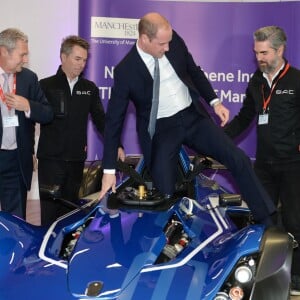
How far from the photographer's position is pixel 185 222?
3143 millimetres

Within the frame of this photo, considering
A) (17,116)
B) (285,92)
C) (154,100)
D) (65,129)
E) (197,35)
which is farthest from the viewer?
(197,35)

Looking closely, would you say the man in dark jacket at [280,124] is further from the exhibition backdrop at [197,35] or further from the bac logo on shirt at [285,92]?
the exhibition backdrop at [197,35]

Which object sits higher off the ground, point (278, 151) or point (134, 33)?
point (134, 33)

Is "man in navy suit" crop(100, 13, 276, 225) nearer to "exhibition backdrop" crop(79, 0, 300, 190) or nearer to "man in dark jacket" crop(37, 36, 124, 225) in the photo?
"man in dark jacket" crop(37, 36, 124, 225)

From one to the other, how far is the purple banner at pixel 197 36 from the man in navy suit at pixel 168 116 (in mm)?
2039

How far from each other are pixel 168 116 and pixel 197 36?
7.74 ft

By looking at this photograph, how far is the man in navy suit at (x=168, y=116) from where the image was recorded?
344 centimetres

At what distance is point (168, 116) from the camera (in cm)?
369

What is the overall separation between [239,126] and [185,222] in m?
1.42

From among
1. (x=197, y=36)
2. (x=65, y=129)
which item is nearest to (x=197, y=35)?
(x=197, y=36)

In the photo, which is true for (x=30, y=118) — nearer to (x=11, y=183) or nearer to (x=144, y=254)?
(x=11, y=183)

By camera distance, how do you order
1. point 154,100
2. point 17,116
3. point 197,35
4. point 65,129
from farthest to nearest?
1. point 197,35
2. point 65,129
3. point 17,116
4. point 154,100

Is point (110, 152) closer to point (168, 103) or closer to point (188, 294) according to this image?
point (168, 103)

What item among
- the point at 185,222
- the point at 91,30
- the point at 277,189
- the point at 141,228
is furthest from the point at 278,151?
the point at 91,30
